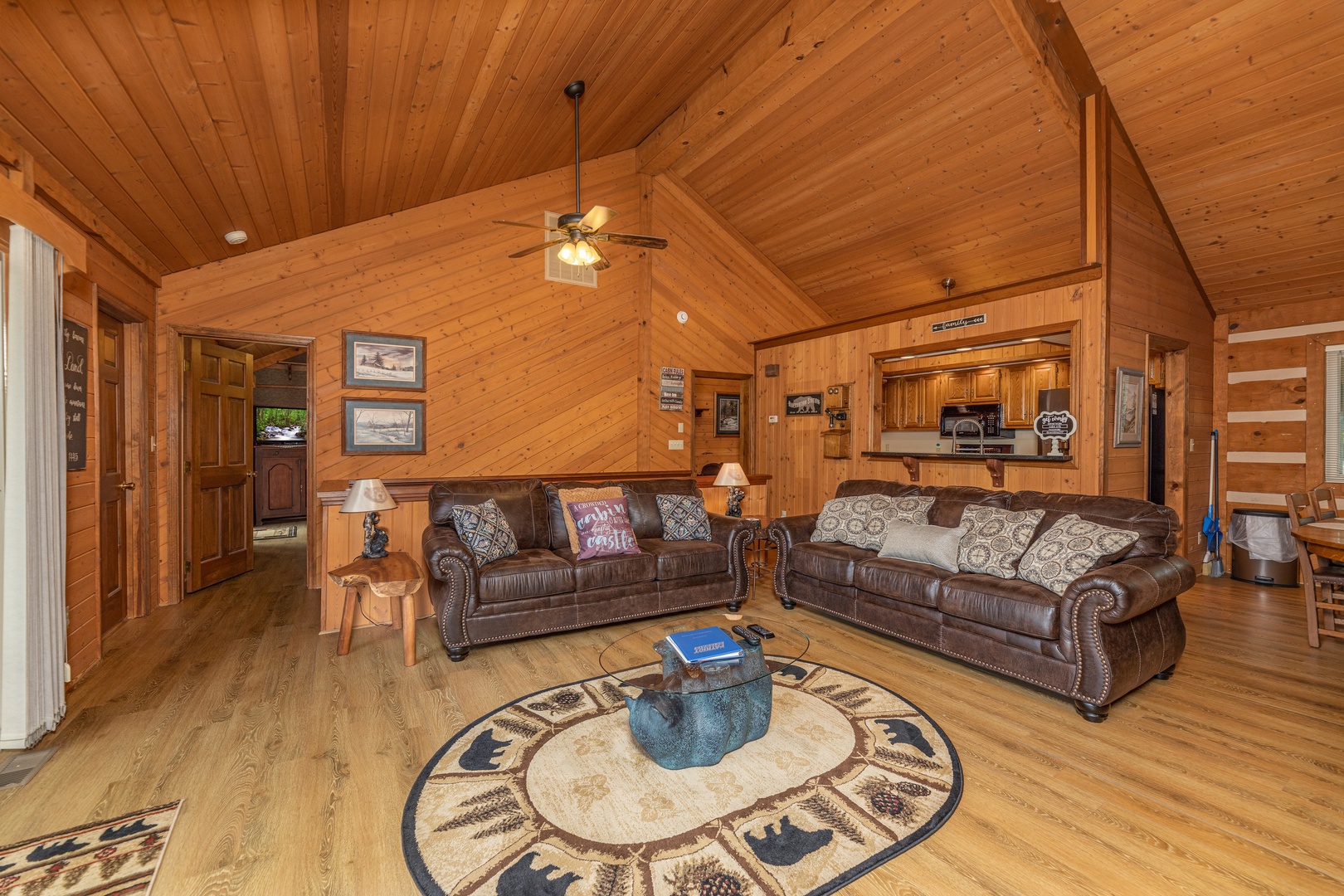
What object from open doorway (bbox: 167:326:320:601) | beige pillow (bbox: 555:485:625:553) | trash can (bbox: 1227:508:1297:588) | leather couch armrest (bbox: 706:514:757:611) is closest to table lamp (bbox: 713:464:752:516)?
leather couch armrest (bbox: 706:514:757:611)

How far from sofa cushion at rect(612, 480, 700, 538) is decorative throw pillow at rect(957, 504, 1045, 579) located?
212 centimetres

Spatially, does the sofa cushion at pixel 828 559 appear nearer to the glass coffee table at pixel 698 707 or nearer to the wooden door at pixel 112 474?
the glass coffee table at pixel 698 707

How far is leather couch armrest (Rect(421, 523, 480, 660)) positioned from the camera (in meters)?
3.40

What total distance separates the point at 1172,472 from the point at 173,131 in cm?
804

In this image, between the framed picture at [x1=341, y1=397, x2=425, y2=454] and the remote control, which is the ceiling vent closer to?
the framed picture at [x1=341, y1=397, x2=425, y2=454]

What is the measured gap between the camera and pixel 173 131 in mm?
2789

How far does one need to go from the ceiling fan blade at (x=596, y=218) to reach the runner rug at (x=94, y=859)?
3355 mm

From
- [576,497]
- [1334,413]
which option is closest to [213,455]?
[576,497]

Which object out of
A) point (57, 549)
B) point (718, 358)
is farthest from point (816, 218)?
point (57, 549)

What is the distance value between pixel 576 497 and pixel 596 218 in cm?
195

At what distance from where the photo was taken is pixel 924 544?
361cm

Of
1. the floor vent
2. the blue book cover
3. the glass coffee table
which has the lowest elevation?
the floor vent

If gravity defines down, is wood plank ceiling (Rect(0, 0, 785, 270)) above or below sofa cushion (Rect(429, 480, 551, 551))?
above

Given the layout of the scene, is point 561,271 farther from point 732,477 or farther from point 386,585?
point 386,585
